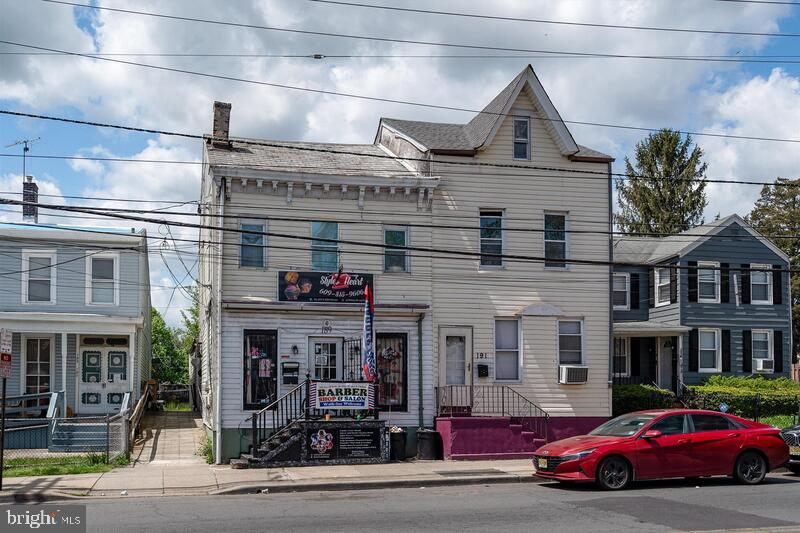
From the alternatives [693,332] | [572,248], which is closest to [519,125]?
[572,248]

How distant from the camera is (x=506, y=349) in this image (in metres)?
23.6

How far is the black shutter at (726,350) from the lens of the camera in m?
33.6

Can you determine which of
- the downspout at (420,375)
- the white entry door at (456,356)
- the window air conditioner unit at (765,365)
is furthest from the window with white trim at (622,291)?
the downspout at (420,375)

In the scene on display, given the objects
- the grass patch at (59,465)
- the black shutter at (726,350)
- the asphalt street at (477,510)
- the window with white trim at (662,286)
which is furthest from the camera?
the window with white trim at (662,286)

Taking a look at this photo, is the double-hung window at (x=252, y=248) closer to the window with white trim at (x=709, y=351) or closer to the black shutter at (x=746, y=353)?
the window with white trim at (x=709, y=351)

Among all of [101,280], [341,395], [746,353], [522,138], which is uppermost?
[522,138]

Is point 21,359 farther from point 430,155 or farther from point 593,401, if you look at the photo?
point 593,401

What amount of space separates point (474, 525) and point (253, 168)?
39.4 feet

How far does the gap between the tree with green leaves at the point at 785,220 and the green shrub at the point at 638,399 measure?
26863mm

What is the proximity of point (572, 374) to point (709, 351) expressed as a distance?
12.5 m

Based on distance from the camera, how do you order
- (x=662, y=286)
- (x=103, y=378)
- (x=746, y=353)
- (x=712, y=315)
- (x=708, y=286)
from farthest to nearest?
(x=662, y=286), (x=746, y=353), (x=708, y=286), (x=712, y=315), (x=103, y=378)

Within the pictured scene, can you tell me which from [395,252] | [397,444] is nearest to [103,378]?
[395,252]

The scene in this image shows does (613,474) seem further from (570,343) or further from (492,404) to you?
(570,343)

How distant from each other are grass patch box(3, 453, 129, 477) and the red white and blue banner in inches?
180
